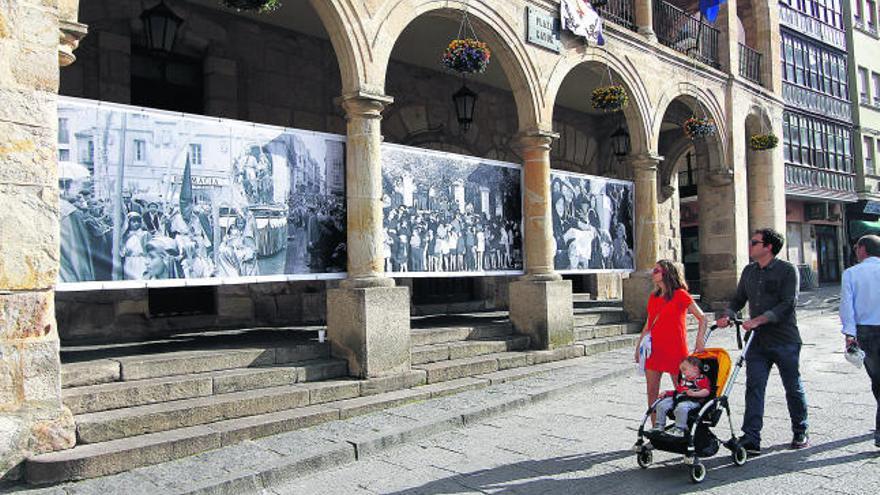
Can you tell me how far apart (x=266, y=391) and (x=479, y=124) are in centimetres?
806

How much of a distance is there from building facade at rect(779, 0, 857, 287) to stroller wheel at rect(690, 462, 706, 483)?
19.1 m

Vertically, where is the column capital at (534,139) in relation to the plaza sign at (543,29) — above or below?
below

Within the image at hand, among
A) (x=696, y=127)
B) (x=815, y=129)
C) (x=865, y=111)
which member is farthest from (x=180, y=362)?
(x=865, y=111)

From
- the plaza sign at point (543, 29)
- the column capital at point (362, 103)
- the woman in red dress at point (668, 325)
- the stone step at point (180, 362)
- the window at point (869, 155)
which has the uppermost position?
the window at point (869, 155)

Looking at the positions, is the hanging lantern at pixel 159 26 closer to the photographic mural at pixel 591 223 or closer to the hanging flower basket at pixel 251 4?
the hanging flower basket at pixel 251 4

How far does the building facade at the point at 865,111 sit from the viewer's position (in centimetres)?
2472

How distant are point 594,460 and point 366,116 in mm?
4240

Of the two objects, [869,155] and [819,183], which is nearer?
[819,183]

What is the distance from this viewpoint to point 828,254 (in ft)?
84.4

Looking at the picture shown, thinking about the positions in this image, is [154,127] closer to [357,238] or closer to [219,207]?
[219,207]

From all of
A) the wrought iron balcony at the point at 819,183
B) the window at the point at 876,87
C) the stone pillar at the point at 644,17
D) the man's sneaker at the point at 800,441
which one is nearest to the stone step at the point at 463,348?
the man's sneaker at the point at 800,441

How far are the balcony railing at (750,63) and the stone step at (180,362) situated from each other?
40.7ft

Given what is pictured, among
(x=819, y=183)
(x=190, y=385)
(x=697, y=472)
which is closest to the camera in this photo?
(x=697, y=472)

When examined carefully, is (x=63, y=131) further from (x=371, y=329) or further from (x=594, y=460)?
(x=594, y=460)
